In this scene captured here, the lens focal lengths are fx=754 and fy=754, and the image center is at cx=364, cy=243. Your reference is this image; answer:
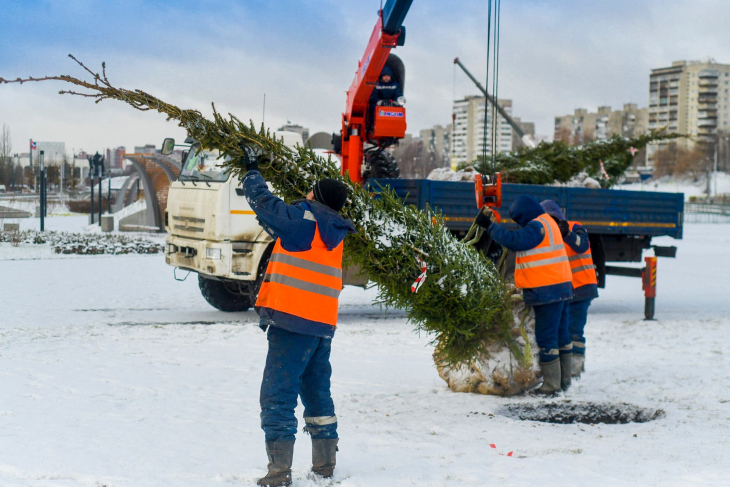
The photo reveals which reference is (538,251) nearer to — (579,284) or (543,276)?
(543,276)

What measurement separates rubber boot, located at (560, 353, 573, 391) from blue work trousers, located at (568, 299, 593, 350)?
571 millimetres

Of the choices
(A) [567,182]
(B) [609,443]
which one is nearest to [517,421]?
(B) [609,443]

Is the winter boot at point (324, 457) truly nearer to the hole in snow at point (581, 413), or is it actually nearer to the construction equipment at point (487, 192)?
the hole in snow at point (581, 413)

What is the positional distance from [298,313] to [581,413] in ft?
10.3

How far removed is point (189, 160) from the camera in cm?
1054

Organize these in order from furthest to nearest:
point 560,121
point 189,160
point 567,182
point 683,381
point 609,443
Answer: point 560,121 → point 567,182 → point 189,160 → point 683,381 → point 609,443

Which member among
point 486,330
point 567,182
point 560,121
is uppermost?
point 560,121

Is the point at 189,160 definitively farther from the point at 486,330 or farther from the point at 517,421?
the point at 517,421

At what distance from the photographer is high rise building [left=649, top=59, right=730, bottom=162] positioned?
126875 mm

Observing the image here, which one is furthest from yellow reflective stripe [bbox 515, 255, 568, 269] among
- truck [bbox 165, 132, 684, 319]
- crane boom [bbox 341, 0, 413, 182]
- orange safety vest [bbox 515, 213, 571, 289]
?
Answer: crane boom [bbox 341, 0, 413, 182]

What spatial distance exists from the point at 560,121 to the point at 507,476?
148 meters

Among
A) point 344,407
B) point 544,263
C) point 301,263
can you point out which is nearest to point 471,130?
point 544,263

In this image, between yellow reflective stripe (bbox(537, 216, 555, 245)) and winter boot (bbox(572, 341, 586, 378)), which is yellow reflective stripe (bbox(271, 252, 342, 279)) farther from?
winter boot (bbox(572, 341, 586, 378))

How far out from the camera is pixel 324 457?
447 centimetres
